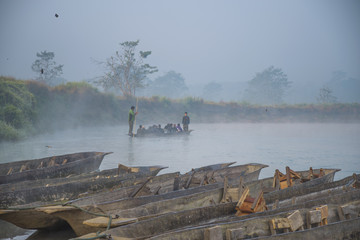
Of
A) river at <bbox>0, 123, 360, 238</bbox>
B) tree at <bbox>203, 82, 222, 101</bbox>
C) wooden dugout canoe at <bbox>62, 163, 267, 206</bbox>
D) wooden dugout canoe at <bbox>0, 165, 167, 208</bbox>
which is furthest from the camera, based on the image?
tree at <bbox>203, 82, 222, 101</bbox>

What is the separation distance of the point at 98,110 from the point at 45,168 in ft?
82.9

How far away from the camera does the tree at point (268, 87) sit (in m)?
68.9

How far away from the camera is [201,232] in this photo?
3.90m

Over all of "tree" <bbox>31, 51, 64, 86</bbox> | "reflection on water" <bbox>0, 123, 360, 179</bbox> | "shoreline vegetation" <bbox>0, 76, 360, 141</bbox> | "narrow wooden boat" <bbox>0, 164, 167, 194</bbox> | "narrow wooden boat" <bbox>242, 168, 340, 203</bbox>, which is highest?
"tree" <bbox>31, 51, 64, 86</bbox>

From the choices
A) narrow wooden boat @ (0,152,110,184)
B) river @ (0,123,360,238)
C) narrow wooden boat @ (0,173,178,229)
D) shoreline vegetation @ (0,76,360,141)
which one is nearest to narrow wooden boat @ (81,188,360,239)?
narrow wooden boat @ (0,173,178,229)

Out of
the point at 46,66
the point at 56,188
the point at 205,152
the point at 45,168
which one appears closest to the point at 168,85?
the point at 46,66

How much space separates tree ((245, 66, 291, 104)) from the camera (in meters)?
68.9

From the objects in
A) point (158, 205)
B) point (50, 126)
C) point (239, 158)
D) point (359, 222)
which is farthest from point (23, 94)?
point (359, 222)

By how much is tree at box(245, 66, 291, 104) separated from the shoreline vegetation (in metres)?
26.9

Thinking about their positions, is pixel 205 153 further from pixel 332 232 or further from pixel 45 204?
pixel 332 232

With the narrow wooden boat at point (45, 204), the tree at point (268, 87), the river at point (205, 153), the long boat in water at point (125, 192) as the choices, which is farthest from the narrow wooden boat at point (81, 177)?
the tree at point (268, 87)

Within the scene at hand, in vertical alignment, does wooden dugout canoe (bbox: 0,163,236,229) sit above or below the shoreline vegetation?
below

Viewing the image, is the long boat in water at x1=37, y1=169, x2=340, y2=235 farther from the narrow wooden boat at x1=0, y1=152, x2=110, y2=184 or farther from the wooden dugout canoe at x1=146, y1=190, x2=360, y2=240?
the narrow wooden boat at x1=0, y1=152, x2=110, y2=184

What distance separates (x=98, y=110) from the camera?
33281 millimetres
